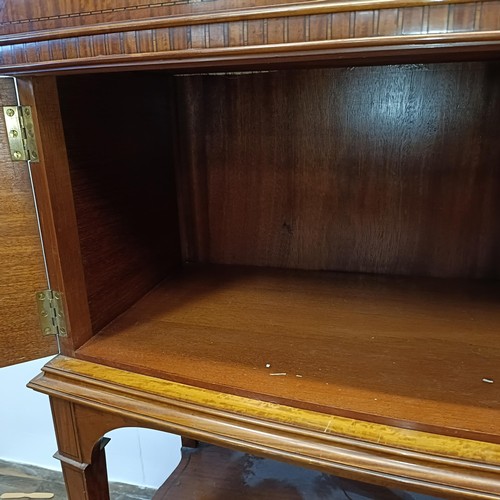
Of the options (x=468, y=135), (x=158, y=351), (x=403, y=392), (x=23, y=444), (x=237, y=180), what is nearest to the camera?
(x=403, y=392)

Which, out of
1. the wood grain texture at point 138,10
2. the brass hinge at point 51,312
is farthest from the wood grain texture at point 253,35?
the brass hinge at point 51,312

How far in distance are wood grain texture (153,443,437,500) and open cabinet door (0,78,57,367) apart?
1.58ft

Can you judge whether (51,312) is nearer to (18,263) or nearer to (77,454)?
(18,263)

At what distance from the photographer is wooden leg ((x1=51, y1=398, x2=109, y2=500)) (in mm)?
678

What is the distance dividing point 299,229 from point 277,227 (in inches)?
1.7

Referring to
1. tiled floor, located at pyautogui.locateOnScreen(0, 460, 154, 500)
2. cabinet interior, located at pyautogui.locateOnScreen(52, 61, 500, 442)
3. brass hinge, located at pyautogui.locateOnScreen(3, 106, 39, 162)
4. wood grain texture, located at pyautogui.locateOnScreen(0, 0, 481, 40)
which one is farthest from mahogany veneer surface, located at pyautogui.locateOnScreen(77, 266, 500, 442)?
tiled floor, located at pyautogui.locateOnScreen(0, 460, 154, 500)

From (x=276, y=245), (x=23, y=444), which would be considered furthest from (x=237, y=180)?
(x=23, y=444)

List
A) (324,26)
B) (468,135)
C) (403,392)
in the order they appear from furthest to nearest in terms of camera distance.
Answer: (468,135) < (403,392) < (324,26)

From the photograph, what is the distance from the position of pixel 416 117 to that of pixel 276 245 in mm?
338

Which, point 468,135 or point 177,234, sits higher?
point 468,135

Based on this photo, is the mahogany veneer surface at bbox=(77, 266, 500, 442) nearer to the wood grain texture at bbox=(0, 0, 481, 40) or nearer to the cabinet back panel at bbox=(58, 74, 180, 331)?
the cabinet back panel at bbox=(58, 74, 180, 331)

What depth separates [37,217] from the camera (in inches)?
24.5

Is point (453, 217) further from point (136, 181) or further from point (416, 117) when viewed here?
point (136, 181)

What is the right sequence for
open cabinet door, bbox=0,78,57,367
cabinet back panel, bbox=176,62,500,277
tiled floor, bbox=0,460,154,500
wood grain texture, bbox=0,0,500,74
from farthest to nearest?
1. tiled floor, bbox=0,460,154,500
2. cabinet back panel, bbox=176,62,500,277
3. open cabinet door, bbox=0,78,57,367
4. wood grain texture, bbox=0,0,500,74
